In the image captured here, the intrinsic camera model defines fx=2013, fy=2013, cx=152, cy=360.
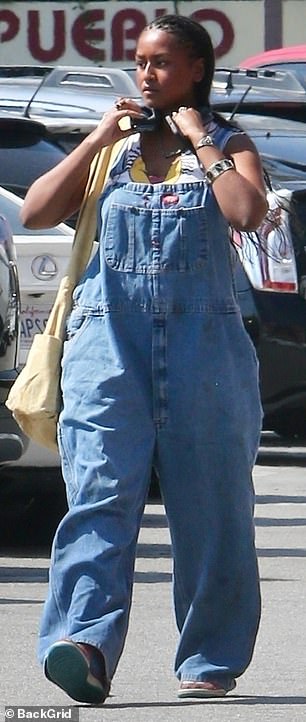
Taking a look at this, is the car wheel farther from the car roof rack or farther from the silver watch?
the silver watch

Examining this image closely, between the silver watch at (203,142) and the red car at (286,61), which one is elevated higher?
the red car at (286,61)

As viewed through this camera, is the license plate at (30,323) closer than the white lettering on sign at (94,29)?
Yes

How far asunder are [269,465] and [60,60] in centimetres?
1958

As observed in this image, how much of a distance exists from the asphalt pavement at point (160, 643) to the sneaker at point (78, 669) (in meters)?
0.08

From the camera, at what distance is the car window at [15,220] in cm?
862

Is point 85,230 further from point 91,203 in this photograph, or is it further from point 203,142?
point 203,142

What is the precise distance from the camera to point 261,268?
10789 mm

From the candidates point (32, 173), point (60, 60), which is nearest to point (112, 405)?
point (32, 173)

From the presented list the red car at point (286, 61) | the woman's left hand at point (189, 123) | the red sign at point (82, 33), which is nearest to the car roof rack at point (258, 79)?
the red car at point (286, 61)

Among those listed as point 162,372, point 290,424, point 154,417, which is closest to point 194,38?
point 162,372

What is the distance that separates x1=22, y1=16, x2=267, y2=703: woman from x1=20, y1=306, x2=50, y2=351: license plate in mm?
3250

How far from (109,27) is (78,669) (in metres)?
26.0

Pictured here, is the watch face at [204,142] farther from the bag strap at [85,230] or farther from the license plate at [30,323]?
the license plate at [30,323]

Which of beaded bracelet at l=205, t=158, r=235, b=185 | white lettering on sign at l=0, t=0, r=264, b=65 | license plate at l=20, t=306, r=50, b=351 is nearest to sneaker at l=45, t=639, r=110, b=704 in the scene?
beaded bracelet at l=205, t=158, r=235, b=185
